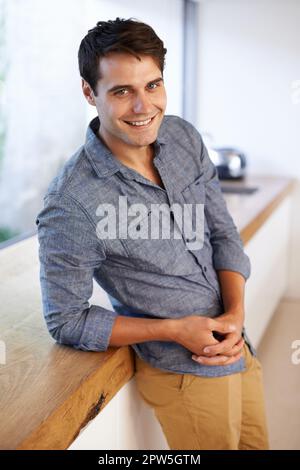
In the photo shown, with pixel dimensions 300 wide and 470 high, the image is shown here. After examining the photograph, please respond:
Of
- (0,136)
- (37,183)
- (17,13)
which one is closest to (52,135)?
(37,183)

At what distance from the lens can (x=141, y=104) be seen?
1080 millimetres

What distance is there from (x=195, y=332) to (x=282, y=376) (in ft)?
4.58

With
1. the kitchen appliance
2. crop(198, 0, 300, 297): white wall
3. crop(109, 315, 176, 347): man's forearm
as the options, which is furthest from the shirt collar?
crop(198, 0, 300, 297): white wall

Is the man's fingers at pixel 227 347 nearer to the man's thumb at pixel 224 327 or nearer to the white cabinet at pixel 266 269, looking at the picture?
the man's thumb at pixel 224 327

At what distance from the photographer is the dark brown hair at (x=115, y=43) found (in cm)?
106

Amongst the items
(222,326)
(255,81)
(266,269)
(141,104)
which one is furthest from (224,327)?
(255,81)

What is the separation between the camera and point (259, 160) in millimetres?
3178

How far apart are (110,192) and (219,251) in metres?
0.34

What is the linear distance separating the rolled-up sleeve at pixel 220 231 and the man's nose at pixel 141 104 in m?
0.28

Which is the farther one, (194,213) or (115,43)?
(194,213)

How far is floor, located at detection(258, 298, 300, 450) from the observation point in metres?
2.07

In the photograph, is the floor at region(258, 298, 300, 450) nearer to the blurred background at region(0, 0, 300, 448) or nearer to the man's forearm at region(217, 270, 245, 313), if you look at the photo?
the blurred background at region(0, 0, 300, 448)

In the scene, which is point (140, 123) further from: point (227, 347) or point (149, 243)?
point (227, 347)

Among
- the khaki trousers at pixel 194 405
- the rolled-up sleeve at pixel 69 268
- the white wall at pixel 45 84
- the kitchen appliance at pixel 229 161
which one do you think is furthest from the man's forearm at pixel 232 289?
the kitchen appliance at pixel 229 161
